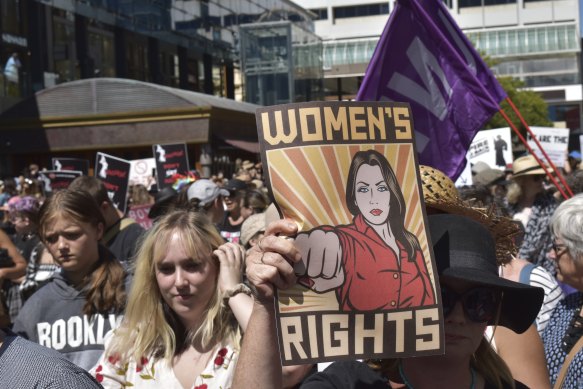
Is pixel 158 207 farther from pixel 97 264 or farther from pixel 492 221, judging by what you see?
pixel 492 221

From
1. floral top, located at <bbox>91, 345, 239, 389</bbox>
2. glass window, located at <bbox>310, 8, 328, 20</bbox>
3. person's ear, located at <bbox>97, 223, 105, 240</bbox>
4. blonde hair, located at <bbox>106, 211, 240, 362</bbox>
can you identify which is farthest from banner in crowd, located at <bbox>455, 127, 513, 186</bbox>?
glass window, located at <bbox>310, 8, 328, 20</bbox>

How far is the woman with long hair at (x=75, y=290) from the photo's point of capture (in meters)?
4.74

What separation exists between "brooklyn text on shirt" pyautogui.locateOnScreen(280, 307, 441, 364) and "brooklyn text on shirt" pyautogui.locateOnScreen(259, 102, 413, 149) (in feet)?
1.33

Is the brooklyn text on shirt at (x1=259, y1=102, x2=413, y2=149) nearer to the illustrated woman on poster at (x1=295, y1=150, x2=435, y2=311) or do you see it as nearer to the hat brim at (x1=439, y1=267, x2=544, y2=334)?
the illustrated woman on poster at (x1=295, y1=150, x2=435, y2=311)

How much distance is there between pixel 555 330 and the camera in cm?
405

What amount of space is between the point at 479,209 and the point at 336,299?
0.75 metres

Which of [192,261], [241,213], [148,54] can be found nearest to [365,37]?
[148,54]

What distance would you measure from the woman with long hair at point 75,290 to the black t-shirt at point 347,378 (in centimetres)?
230

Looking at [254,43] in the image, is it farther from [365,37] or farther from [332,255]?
[365,37]

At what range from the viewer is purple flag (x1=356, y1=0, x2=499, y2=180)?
17.5 feet

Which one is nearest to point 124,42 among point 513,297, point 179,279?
point 179,279

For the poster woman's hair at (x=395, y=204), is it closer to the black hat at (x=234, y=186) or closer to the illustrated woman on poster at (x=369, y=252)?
the illustrated woman on poster at (x=369, y=252)

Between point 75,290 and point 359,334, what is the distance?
9.46 ft

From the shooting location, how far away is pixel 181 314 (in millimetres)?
4055
